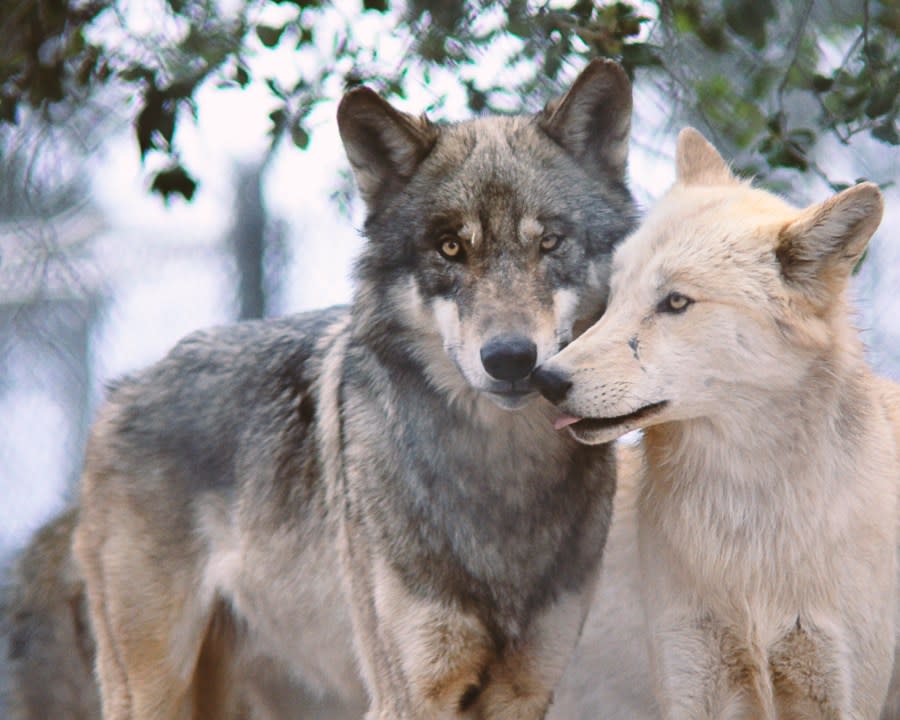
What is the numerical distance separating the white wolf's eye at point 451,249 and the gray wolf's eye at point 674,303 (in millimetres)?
518

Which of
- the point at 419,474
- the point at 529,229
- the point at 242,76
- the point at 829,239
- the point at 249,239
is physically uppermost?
the point at 242,76

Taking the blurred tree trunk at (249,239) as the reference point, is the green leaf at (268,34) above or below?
above

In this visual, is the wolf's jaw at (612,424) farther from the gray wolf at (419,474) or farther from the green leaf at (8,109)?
the green leaf at (8,109)

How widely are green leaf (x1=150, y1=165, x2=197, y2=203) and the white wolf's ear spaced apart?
58.0 inches

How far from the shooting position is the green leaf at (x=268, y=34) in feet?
12.2

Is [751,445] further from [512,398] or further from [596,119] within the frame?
[596,119]

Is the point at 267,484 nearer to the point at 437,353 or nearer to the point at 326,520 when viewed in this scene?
the point at 326,520

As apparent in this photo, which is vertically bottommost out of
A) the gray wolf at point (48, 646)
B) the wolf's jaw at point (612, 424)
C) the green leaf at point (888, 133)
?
the gray wolf at point (48, 646)

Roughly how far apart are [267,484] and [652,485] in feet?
4.12

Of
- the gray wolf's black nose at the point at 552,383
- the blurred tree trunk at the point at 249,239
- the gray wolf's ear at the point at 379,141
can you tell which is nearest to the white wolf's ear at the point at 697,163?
the gray wolf's ear at the point at 379,141

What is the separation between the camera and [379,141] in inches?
131

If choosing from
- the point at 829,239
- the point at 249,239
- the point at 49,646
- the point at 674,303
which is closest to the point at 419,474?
the point at 674,303

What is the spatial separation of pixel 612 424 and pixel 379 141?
1.04 metres

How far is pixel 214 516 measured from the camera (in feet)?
13.0
